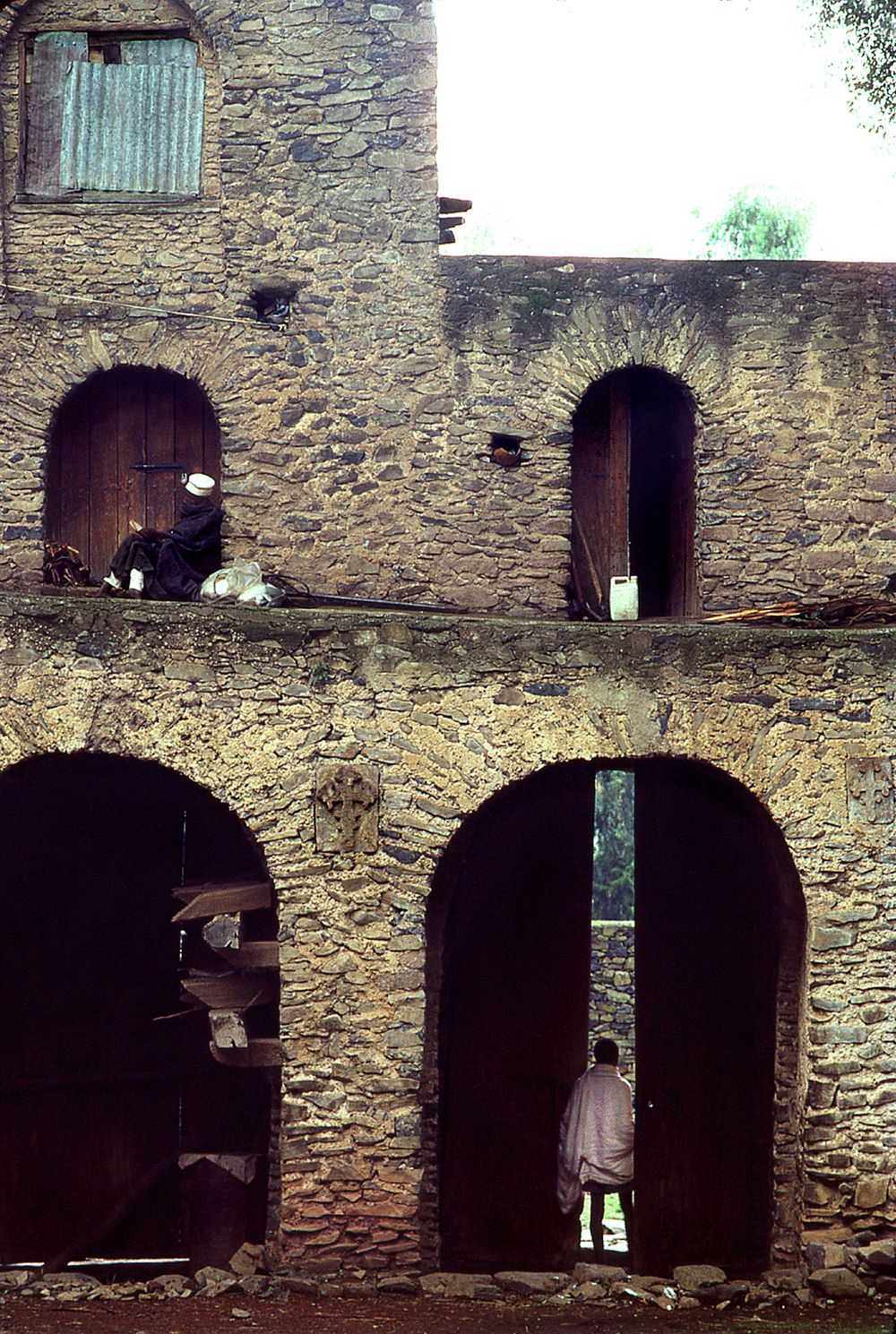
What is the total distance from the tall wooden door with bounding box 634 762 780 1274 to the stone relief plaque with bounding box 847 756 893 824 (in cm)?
138

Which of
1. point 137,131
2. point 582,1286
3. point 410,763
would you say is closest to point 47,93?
point 137,131

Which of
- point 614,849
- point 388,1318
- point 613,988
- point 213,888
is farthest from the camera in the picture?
point 614,849

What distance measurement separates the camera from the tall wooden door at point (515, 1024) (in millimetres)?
12242

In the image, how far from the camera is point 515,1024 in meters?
12.5

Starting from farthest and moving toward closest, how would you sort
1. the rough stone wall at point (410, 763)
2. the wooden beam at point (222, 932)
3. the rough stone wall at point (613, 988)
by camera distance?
the rough stone wall at point (613, 988), the wooden beam at point (222, 932), the rough stone wall at point (410, 763)

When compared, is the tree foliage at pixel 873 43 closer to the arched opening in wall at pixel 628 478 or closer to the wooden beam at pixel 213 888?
the arched opening in wall at pixel 628 478

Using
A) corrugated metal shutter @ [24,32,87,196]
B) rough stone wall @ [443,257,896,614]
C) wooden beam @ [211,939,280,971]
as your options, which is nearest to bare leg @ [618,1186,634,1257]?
wooden beam @ [211,939,280,971]

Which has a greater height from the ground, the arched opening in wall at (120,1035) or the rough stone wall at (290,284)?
the rough stone wall at (290,284)

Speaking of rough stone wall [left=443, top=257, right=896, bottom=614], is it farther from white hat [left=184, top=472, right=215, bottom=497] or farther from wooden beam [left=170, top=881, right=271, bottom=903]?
wooden beam [left=170, top=881, right=271, bottom=903]

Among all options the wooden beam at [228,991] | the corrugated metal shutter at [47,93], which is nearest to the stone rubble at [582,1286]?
the wooden beam at [228,991]

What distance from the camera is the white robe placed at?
39.1ft

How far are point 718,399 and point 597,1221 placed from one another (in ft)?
19.3

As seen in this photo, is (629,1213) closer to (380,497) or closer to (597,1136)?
(597,1136)

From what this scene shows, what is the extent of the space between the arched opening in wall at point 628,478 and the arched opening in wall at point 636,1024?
139cm
